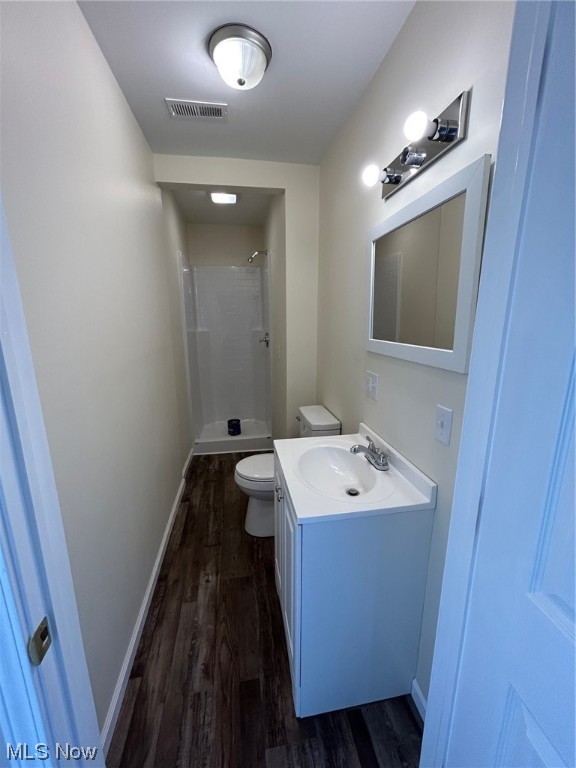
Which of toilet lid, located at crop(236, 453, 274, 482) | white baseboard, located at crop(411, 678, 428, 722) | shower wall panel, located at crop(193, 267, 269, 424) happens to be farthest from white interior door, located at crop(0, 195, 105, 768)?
shower wall panel, located at crop(193, 267, 269, 424)

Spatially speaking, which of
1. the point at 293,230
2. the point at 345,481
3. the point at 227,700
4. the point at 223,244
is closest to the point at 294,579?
the point at 345,481

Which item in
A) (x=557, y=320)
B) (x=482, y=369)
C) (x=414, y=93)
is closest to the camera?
(x=557, y=320)

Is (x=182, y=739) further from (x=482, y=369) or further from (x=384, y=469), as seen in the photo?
(x=482, y=369)

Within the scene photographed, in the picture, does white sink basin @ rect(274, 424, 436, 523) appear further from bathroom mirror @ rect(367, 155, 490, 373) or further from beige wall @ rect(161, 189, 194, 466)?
beige wall @ rect(161, 189, 194, 466)

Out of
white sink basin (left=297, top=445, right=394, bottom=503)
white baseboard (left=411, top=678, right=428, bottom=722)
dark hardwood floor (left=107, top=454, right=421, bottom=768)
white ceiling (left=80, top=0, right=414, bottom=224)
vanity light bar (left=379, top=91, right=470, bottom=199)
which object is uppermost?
white ceiling (left=80, top=0, right=414, bottom=224)

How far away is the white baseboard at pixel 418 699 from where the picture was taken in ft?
3.84

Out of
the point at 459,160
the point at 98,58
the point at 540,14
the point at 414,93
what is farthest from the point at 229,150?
the point at 540,14

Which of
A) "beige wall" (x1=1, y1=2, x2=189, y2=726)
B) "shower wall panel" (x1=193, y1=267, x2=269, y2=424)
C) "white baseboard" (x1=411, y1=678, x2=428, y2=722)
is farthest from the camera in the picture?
"shower wall panel" (x1=193, y1=267, x2=269, y2=424)

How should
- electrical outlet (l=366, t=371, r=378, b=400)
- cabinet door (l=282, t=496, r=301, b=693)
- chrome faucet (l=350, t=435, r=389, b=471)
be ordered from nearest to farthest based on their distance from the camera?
cabinet door (l=282, t=496, r=301, b=693), chrome faucet (l=350, t=435, r=389, b=471), electrical outlet (l=366, t=371, r=378, b=400)

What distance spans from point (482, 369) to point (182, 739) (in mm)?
1600

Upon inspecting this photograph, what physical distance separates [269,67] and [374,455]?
1727 millimetres

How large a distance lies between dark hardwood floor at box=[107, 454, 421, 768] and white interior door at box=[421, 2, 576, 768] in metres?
0.79

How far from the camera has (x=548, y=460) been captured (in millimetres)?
427

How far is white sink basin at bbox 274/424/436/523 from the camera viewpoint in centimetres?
105
